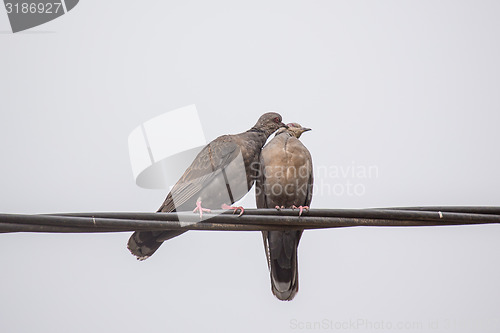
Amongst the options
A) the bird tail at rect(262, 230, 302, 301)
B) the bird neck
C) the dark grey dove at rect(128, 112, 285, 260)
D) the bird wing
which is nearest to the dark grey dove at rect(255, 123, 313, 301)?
the bird tail at rect(262, 230, 302, 301)

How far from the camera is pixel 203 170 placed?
18.6 ft

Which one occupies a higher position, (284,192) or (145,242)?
(284,192)

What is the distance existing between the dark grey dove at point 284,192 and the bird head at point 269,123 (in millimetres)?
536

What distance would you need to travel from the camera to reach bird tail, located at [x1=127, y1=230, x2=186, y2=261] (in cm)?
515

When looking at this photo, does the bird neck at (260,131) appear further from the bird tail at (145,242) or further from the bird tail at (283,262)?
the bird tail at (145,242)

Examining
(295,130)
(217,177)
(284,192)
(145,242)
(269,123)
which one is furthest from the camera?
(269,123)

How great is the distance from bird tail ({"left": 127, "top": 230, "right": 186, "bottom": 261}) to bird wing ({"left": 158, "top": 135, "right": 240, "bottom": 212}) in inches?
12.3

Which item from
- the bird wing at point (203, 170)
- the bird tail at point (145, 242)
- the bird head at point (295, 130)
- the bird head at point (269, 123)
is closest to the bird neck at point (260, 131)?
the bird head at point (269, 123)

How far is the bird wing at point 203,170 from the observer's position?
549 cm

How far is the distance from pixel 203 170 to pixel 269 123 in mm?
1000

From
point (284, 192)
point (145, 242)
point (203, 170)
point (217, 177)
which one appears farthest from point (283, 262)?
point (145, 242)

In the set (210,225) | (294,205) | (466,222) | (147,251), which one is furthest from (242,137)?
(466,222)

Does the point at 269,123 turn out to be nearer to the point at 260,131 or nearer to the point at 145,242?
the point at 260,131

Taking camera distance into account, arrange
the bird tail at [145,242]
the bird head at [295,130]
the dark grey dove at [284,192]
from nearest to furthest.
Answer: the bird tail at [145,242] < the dark grey dove at [284,192] < the bird head at [295,130]
